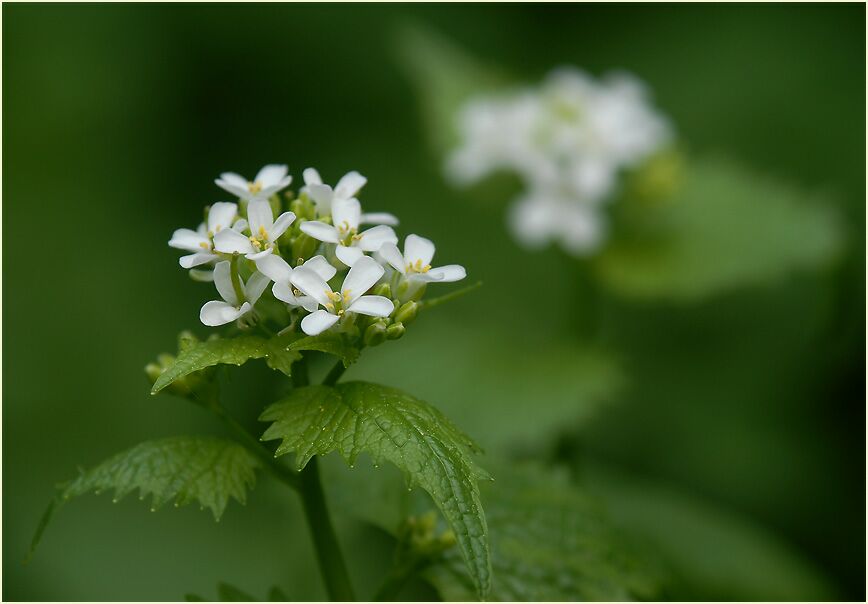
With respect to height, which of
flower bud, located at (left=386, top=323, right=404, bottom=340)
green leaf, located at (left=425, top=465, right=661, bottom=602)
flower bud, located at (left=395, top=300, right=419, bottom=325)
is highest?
flower bud, located at (left=395, top=300, right=419, bottom=325)

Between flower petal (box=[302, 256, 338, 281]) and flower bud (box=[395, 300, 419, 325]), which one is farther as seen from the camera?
flower bud (box=[395, 300, 419, 325])

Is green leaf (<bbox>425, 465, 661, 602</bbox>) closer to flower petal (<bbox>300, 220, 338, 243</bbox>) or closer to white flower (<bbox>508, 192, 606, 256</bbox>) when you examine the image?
flower petal (<bbox>300, 220, 338, 243</bbox>)

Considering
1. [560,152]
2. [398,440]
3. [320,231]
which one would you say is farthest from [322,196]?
[560,152]

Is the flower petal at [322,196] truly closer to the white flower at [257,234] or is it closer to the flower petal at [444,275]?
the white flower at [257,234]

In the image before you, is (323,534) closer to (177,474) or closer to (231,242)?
(177,474)

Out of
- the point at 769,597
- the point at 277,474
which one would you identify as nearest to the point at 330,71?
the point at 769,597

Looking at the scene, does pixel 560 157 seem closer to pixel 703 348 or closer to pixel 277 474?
pixel 703 348

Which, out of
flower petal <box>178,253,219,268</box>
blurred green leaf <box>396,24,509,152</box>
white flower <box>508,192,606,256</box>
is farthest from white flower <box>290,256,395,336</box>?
blurred green leaf <box>396,24,509,152</box>
